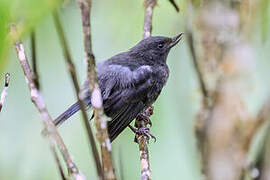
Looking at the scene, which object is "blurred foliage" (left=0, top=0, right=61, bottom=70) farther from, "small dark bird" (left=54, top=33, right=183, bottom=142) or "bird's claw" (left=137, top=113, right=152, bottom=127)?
"bird's claw" (left=137, top=113, right=152, bottom=127)

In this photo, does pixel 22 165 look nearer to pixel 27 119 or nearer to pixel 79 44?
pixel 27 119

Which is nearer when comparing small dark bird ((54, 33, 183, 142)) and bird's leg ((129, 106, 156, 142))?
bird's leg ((129, 106, 156, 142))

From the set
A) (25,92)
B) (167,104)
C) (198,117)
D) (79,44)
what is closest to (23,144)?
(25,92)

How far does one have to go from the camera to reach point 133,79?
4180 mm

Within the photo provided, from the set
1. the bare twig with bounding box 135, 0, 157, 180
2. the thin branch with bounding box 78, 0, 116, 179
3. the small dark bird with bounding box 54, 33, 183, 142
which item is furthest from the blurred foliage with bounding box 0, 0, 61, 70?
the small dark bird with bounding box 54, 33, 183, 142

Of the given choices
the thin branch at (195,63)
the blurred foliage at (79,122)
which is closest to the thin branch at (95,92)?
the thin branch at (195,63)

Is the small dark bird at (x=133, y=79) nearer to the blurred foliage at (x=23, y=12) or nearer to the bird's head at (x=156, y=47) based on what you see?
the bird's head at (x=156, y=47)

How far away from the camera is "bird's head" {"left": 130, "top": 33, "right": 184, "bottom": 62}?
4.35m

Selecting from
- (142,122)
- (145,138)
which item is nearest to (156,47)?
(142,122)

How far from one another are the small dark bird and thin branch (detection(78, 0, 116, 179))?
1.89 m

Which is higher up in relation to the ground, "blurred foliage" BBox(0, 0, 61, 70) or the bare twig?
"blurred foliage" BBox(0, 0, 61, 70)

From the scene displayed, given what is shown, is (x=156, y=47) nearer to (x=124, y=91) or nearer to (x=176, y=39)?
(x=176, y=39)

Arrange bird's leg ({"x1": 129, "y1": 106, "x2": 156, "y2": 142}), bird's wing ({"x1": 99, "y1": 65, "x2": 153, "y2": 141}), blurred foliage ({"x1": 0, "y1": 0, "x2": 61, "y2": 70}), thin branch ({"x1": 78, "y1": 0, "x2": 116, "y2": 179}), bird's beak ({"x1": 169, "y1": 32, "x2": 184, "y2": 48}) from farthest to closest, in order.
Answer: bird's beak ({"x1": 169, "y1": 32, "x2": 184, "y2": 48}) → bird's wing ({"x1": 99, "y1": 65, "x2": 153, "y2": 141}) → bird's leg ({"x1": 129, "y1": 106, "x2": 156, "y2": 142}) → thin branch ({"x1": 78, "y1": 0, "x2": 116, "y2": 179}) → blurred foliage ({"x1": 0, "y1": 0, "x2": 61, "y2": 70})

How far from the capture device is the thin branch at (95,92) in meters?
1.43
